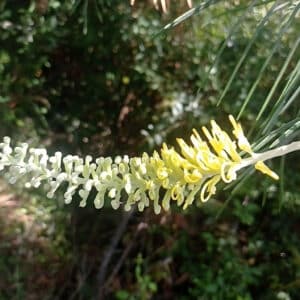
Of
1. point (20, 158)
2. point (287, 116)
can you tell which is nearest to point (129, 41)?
point (287, 116)

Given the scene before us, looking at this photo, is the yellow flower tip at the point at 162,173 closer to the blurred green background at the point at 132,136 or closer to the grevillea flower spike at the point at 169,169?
the grevillea flower spike at the point at 169,169

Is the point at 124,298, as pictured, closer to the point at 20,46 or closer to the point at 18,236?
the point at 18,236

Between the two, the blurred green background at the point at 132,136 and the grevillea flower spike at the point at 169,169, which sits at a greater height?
the blurred green background at the point at 132,136

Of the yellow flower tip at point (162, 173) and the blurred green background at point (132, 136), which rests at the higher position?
the blurred green background at point (132, 136)

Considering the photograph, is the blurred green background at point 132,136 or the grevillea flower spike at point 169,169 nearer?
the grevillea flower spike at point 169,169

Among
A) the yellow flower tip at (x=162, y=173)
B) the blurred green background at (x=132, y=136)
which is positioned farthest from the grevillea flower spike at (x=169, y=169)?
the blurred green background at (x=132, y=136)

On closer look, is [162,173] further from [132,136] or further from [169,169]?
[132,136]

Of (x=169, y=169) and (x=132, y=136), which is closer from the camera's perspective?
(x=169, y=169)

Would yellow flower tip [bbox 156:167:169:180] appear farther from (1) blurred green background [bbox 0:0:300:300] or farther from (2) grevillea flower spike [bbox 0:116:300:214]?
(1) blurred green background [bbox 0:0:300:300]

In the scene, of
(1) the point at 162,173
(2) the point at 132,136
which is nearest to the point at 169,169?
(1) the point at 162,173
